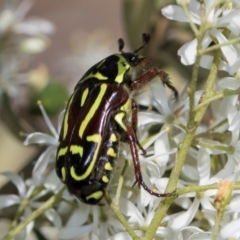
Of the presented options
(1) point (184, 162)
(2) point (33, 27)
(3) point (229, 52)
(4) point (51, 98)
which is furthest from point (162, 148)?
(2) point (33, 27)

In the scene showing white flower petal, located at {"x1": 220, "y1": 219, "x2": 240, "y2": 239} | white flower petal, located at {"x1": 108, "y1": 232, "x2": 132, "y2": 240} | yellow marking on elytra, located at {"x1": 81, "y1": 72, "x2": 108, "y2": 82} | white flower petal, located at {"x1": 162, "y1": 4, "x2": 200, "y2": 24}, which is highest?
white flower petal, located at {"x1": 162, "y1": 4, "x2": 200, "y2": 24}

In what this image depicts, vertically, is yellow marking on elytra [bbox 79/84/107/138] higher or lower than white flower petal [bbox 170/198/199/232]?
higher

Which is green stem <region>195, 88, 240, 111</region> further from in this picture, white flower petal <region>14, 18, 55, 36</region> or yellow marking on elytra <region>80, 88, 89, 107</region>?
white flower petal <region>14, 18, 55, 36</region>

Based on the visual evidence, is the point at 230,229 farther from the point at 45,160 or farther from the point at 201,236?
the point at 45,160

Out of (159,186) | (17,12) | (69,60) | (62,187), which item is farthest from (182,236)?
(69,60)

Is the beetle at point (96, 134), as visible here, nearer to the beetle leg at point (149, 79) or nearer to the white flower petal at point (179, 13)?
the beetle leg at point (149, 79)

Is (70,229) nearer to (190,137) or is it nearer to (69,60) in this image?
(190,137)

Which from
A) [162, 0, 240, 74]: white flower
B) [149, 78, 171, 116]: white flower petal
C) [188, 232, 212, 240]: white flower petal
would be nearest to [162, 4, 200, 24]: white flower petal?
[162, 0, 240, 74]: white flower
